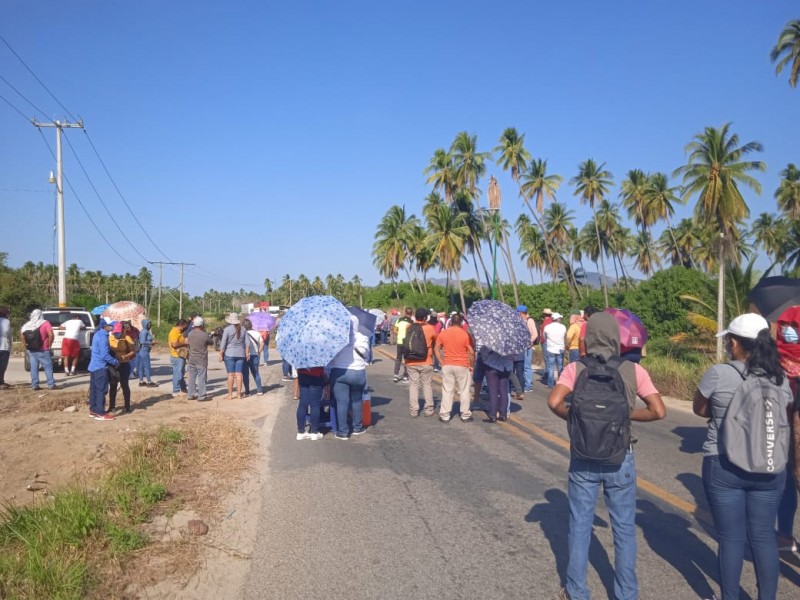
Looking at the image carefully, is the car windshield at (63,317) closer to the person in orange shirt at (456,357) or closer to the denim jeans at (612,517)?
the person in orange shirt at (456,357)

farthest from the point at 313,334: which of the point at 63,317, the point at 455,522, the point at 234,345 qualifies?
the point at 63,317

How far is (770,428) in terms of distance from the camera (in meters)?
3.70

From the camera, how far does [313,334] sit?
871 centimetres

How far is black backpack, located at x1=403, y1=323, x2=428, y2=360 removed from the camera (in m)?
10.7

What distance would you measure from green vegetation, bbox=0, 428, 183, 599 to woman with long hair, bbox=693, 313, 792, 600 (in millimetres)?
4088

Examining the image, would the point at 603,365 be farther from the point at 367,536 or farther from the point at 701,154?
the point at 701,154

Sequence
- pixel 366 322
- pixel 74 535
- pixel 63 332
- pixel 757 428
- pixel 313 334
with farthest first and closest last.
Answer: pixel 63 332 < pixel 366 322 < pixel 313 334 < pixel 74 535 < pixel 757 428

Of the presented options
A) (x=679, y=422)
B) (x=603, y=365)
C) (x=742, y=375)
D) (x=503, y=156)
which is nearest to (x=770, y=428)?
(x=742, y=375)

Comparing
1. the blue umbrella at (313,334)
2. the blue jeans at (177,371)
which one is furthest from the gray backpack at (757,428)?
the blue jeans at (177,371)

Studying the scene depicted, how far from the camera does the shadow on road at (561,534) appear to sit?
4641mm

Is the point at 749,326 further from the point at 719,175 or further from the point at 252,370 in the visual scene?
the point at 719,175

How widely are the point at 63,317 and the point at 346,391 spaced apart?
47.5 ft

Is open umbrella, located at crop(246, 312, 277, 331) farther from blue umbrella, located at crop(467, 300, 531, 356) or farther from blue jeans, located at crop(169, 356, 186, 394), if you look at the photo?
blue umbrella, located at crop(467, 300, 531, 356)

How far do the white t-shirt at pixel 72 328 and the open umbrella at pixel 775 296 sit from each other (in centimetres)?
1667
